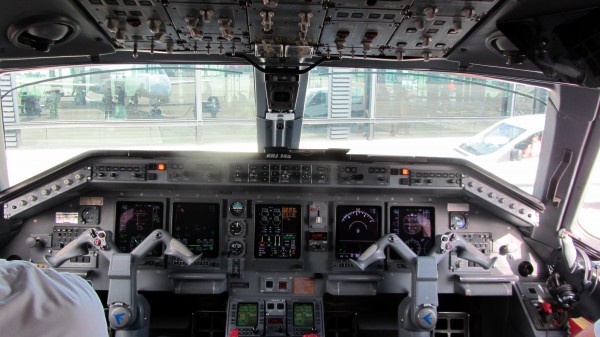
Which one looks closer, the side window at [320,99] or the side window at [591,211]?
the side window at [591,211]

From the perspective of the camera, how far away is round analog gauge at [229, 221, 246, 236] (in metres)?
3.91

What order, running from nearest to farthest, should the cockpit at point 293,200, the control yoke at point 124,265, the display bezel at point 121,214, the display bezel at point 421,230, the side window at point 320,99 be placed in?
the control yoke at point 124,265 < the cockpit at point 293,200 < the display bezel at point 121,214 < the display bezel at point 421,230 < the side window at point 320,99

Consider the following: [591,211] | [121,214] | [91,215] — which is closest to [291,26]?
[121,214]

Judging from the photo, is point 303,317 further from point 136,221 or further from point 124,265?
point 136,221

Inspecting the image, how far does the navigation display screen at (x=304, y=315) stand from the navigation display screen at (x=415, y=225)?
→ 900 mm

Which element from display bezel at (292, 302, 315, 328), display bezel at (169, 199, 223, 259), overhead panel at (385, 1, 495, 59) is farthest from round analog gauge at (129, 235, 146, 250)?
overhead panel at (385, 1, 495, 59)

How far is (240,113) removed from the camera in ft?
14.1

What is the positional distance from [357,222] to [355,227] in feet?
0.14

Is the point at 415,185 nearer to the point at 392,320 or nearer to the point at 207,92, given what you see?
the point at 392,320

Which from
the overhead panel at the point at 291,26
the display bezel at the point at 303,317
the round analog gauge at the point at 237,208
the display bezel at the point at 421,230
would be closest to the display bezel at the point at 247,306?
the display bezel at the point at 303,317

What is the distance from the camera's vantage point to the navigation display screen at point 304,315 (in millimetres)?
3766

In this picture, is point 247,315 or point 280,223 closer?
point 247,315

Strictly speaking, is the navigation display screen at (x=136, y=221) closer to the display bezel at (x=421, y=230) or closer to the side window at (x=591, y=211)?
the display bezel at (x=421, y=230)

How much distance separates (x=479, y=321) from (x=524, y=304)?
439 millimetres
